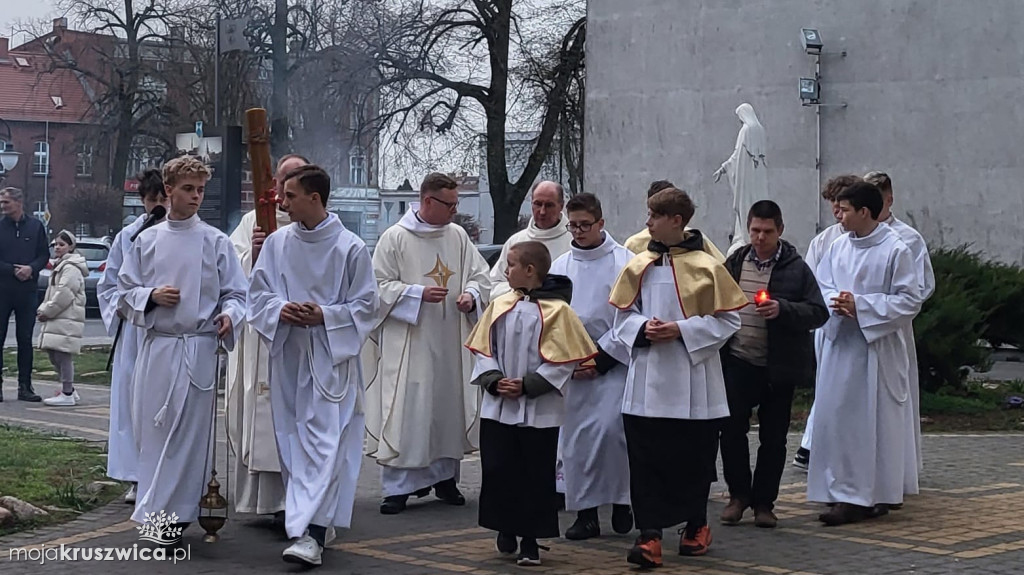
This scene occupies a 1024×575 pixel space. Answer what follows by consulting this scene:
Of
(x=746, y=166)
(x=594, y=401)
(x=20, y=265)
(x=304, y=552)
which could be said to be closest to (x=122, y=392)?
(x=304, y=552)

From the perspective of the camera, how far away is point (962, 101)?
26875mm

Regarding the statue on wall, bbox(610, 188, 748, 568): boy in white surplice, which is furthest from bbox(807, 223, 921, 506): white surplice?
the statue on wall

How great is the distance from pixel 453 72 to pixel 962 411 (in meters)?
20.9

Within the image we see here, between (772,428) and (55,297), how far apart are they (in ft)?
31.7

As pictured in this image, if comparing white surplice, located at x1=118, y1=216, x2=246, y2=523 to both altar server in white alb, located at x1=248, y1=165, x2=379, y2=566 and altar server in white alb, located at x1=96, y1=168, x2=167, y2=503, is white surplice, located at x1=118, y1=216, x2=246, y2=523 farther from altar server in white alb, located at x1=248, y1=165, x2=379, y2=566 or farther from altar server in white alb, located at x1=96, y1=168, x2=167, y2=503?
altar server in white alb, located at x1=96, y1=168, x2=167, y2=503

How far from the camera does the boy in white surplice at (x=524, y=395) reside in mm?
7516

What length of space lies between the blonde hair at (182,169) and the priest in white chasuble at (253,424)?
55 centimetres

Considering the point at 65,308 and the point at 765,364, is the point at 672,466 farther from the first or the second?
the point at 65,308

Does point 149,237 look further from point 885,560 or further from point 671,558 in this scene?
point 885,560

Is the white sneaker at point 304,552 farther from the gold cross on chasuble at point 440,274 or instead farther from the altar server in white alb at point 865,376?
the altar server in white alb at point 865,376

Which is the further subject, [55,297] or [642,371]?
[55,297]

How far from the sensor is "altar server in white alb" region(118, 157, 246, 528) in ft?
25.0

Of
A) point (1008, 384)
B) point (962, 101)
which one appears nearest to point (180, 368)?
point (1008, 384)

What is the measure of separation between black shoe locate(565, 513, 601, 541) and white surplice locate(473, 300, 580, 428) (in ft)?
3.16
